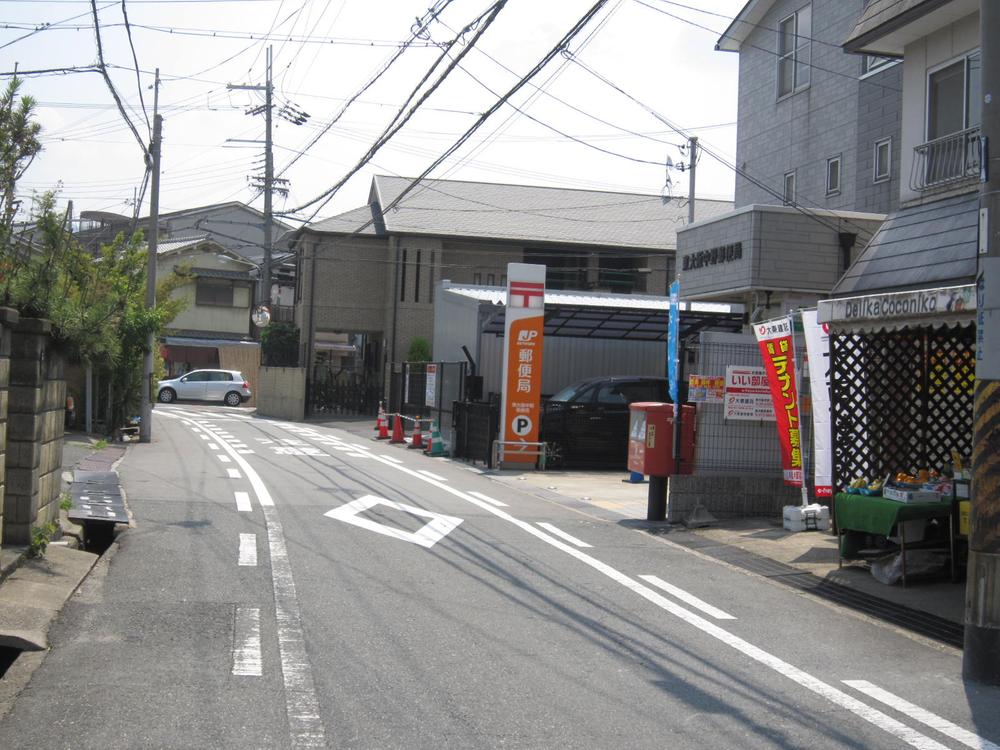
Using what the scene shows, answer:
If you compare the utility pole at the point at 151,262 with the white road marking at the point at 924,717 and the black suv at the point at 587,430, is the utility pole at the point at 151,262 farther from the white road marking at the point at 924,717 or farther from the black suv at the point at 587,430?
the white road marking at the point at 924,717

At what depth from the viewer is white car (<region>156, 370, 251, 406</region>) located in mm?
42156

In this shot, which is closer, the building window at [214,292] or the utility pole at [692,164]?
the utility pole at [692,164]

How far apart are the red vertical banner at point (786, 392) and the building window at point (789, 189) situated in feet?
29.8

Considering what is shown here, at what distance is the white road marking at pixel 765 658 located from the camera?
524 centimetres

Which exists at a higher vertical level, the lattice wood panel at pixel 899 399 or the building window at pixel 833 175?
the building window at pixel 833 175

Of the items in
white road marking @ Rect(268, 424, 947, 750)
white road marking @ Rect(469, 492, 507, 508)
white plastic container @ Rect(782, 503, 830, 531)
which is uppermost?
white plastic container @ Rect(782, 503, 830, 531)

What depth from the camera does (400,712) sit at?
5.16 metres

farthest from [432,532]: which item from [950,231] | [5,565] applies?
[950,231]

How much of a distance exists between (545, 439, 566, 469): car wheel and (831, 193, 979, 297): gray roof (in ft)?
28.8

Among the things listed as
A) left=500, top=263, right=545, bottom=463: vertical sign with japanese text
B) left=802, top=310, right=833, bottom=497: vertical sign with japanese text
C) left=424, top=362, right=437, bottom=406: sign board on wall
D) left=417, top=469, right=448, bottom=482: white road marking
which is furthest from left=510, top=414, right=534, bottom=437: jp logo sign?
left=802, top=310, right=833, bottom=497: vertical sign with japanese text

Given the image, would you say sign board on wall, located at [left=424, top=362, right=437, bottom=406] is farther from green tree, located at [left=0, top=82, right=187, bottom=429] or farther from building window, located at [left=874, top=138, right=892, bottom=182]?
green tree, located at [left=0, top=82, right=187, bottom=429]

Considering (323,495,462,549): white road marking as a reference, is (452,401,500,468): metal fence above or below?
above

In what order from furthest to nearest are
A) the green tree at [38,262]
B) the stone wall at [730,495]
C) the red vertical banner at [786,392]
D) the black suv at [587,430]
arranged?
1. the black suv at [587,430]
2. the stone wall at [730,495]
3. the red vertical banner at [786,392]
4. the green tree at [38,262]

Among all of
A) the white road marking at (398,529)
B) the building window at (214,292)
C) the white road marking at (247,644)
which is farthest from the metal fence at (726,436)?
the building window at (214,292)
